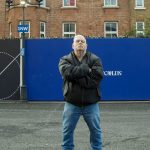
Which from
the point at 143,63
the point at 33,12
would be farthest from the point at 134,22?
the point at 143,63

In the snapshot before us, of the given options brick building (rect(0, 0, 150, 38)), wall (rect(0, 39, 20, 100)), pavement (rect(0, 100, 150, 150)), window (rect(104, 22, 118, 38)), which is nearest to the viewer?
pavement (rect(0, 100, 150, 150))

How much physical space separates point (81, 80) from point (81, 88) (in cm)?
12

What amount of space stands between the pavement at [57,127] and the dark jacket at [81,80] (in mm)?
2186

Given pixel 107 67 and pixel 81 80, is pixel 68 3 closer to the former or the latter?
pixel 107 67

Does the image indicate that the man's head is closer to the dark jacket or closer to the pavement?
the dark jacket

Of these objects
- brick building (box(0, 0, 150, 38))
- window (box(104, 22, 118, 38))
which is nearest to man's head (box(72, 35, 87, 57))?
brick building (box(0, 0, 150, 38))

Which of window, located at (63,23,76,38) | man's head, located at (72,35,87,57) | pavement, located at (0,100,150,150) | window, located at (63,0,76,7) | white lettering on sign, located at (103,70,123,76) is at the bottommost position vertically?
pavement, located at (0,100,150,150)

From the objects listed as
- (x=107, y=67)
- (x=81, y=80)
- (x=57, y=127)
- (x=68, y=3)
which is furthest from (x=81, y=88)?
(x=68, y=3)

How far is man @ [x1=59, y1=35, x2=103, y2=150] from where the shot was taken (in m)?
6.55

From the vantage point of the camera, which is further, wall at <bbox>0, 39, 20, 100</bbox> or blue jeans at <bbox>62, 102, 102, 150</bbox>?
wall at <bbox>0, 39, 20, 100</bbox>

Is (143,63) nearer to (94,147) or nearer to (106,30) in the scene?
(94,147)

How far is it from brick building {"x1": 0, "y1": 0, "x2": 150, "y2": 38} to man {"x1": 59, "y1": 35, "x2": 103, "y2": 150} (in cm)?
3229

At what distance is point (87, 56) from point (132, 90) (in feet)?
40.1

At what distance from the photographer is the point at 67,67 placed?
6.58 meters
